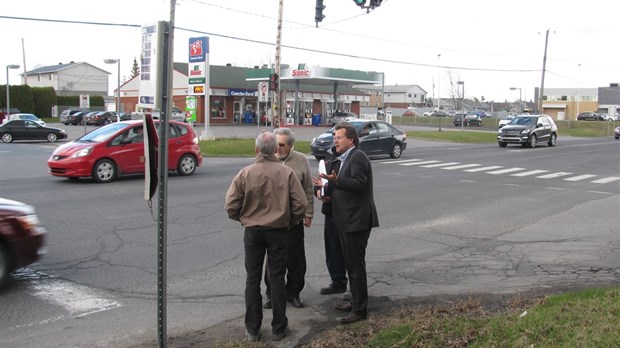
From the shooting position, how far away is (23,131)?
3312cm

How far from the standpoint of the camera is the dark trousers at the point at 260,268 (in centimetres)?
476

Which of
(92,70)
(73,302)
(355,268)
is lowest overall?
(73,302)

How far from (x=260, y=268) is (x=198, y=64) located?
2931 cm

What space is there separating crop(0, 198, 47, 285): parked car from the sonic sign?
1041 inches

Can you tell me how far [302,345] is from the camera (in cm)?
472

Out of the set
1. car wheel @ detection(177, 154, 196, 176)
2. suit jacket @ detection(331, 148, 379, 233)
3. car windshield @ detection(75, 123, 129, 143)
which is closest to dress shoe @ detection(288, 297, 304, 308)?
suit jacket @ detection(331, 148, 379, 233)

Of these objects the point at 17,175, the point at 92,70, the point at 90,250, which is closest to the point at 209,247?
the point at 90,250

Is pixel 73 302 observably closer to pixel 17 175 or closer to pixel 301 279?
pixel 301 279

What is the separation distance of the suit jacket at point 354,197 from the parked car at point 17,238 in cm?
340

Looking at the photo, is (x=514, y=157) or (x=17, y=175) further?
(x=514, y=157)

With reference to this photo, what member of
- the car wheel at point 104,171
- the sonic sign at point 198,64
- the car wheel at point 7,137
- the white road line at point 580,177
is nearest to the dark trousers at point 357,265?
the car wheel at point 104,171

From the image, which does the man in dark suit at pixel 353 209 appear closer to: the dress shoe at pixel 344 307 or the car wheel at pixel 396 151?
the dress shoe at pixel 344 307

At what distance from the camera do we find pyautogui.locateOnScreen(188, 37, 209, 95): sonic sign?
32031 mm

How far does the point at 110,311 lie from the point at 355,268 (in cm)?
238
